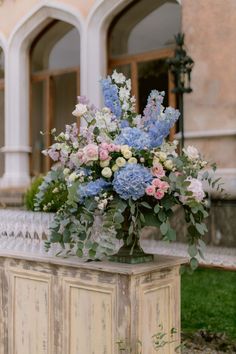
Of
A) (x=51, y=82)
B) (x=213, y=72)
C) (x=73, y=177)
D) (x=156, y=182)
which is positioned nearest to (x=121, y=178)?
(x=156, y=182)

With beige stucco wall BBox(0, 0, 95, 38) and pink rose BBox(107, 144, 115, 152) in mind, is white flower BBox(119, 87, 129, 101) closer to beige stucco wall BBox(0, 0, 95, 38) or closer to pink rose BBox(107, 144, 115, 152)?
pink rose BBox(107, 144, 115, 152)

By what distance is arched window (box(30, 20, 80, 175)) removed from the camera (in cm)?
1161

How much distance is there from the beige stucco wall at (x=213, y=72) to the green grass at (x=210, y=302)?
8.34 feet

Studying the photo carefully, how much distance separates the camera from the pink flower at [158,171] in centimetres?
235

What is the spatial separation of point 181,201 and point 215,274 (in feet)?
12.5

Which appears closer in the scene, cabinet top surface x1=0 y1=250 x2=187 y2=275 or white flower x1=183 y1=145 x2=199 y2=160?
cabinet top surface x1=0 y1=250 x2=187 y2=275

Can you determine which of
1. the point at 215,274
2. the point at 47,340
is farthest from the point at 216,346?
the point at 215,274

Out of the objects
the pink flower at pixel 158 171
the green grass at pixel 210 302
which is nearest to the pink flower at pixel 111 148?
the pink flower at pixel 158 171

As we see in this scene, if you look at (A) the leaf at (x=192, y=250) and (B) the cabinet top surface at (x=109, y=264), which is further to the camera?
(A) the leaf at (x=192, y=250)

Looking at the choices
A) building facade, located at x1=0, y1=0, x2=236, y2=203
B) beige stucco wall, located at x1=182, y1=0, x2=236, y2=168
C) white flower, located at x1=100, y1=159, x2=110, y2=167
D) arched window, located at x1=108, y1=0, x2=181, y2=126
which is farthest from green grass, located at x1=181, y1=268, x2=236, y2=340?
arched window, located at x1=108, y1=0, x2=181, y2=126

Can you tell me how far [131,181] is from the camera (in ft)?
7.43

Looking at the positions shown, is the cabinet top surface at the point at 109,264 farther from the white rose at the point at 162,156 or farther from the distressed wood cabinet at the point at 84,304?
the white rose at the point at 162,156

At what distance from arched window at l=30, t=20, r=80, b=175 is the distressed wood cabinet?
8.94 m

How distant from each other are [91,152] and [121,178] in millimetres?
188
